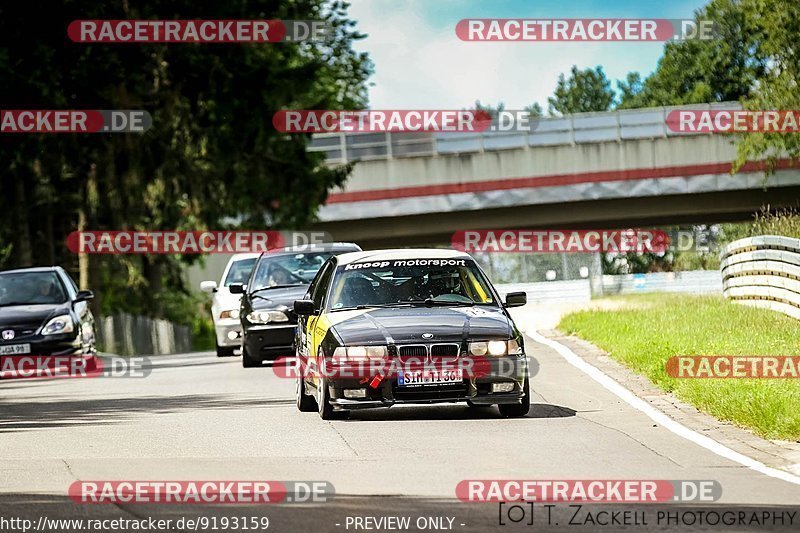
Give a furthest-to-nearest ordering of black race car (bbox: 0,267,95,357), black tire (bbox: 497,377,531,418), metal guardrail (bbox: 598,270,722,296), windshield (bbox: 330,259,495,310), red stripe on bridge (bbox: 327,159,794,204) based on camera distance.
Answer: metal guardrail (bbox: 598,270,722,296), red stripe on bridge (bbox: 327,159,794,204), black race car (bbox: 0,267,95,357), windshield (bbox: 330,259,495,310), black tire (bbox: 497,377,531,418)

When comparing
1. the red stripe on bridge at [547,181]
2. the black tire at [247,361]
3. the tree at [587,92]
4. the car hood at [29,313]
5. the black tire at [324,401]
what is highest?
the tree at [587,92]

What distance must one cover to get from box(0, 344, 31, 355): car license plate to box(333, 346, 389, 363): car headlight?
441 inches

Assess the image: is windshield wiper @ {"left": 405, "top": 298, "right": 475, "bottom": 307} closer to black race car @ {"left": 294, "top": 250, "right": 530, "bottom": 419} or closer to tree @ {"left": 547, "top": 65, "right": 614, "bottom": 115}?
black race car @ {"left": 294, "top": 250, "right": 530, "bottom": 419}

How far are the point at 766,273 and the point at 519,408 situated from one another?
42.9 feet

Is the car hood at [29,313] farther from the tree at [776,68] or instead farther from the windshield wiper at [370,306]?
the tree at [776,68]

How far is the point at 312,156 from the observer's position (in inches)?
1772

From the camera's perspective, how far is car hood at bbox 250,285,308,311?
22.6 metres

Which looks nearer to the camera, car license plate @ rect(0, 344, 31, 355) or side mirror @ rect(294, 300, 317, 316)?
side mirror @ rect(294, 300, 317, 316)

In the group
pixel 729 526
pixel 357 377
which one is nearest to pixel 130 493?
pixel 729 526

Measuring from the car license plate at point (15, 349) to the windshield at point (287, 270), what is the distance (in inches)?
136

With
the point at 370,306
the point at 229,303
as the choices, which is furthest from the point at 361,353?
the point at 229,303

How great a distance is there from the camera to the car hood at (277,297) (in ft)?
74.1

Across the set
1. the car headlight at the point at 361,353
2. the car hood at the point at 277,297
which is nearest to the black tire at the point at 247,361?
the car hood at the point at 277,297

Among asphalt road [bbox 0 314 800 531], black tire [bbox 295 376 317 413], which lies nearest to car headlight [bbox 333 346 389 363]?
asphalt road [bbox 0 314 800 531]
